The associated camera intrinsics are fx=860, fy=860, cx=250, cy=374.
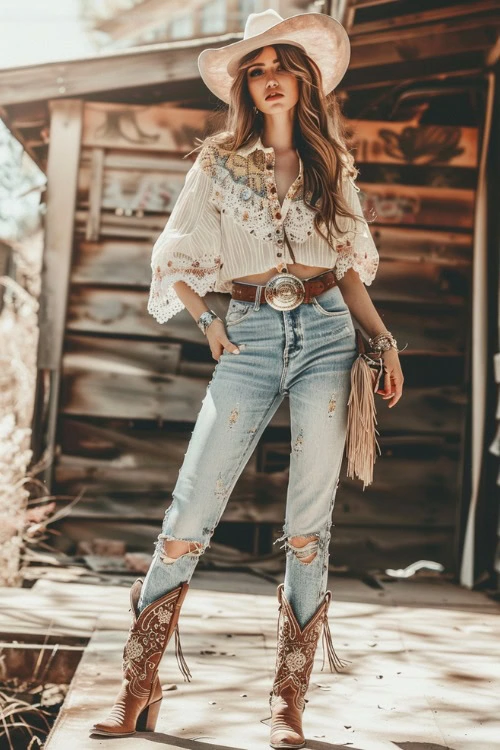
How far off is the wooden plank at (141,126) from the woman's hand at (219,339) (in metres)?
3.30

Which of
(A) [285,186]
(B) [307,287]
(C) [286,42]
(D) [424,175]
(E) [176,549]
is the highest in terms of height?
(D) [424,175]

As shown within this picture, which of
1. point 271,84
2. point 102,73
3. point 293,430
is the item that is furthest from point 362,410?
point 102,73

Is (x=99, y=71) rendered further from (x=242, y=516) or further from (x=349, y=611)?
(x=349, y=611)

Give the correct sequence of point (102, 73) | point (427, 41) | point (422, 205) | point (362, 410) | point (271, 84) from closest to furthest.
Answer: point (362, 410)
point (271, 84)
point (427, 41)
point (102, 73)
point (422, 205)

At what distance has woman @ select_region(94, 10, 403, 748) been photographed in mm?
2266

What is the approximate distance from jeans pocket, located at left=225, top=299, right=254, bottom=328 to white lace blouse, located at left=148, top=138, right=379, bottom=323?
79mm

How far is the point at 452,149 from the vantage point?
5.46m

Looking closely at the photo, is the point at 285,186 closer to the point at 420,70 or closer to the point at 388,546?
the point at 420,70

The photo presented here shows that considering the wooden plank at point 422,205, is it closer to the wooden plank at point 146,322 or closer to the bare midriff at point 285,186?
the wooden plank at point 146,322

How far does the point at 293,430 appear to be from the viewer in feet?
7.74

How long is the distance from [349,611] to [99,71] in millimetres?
3472

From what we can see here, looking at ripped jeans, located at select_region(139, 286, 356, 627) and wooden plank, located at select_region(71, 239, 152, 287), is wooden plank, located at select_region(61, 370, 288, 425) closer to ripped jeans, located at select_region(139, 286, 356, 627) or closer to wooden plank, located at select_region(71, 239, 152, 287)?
wooden plank, located at select_region(71, 239, 152, 287)

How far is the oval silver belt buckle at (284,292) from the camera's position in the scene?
2.33 meters

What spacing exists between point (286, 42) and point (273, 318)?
2.67ft
